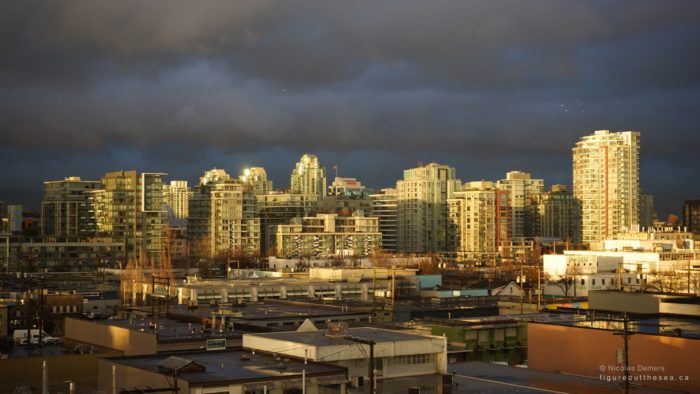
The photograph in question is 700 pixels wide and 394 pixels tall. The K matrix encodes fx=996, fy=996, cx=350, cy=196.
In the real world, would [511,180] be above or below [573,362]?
above

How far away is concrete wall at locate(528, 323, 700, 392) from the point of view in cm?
2016

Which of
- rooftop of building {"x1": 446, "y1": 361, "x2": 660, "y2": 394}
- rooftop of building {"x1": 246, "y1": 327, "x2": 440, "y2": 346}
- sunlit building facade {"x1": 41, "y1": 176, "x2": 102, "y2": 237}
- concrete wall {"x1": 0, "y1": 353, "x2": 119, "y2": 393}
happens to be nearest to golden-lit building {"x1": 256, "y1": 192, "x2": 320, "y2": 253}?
sunlit building facade {"x1": 41, "y1": 176, "x2": 102, "y2": 237}

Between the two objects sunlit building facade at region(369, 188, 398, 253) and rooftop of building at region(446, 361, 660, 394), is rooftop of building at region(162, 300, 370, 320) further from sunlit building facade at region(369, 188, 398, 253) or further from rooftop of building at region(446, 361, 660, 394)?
sunlit building facade at region(369, 188, 398, 253)

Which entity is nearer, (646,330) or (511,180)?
(646,330)

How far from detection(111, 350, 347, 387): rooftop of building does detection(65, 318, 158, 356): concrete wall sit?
5.41 meters

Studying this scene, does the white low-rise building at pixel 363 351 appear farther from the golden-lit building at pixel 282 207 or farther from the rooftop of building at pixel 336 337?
the golden-lit building at pixel 282 207

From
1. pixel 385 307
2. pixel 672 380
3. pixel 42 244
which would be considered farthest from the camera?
pixel 42 244

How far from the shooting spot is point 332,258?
3762 inches

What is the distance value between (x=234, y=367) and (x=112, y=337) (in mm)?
10005

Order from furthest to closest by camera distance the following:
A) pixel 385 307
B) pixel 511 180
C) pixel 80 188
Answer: pixel 511 180 → pixel 80 188 → pixel 385 307

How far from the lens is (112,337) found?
26938 millimetres

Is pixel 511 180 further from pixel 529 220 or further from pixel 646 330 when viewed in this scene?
pixel 646 330

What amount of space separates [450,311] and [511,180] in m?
114

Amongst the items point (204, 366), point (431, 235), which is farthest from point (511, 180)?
point (204, 366)
